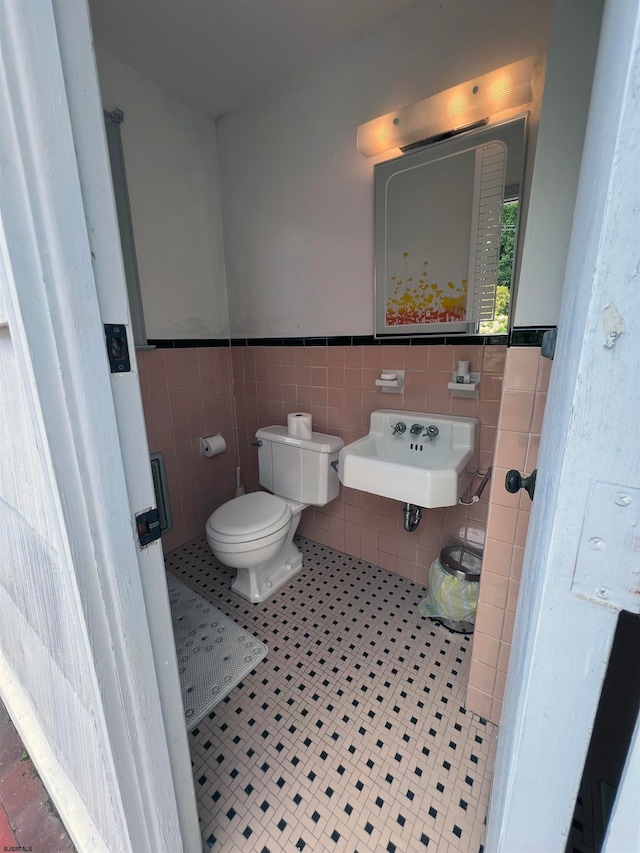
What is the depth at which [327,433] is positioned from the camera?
6.21 ft

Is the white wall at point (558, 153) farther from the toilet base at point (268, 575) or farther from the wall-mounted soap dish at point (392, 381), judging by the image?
the toilet base at point (268, 575)

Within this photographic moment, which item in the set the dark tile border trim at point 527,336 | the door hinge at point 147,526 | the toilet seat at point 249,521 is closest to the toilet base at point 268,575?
the toilet seat at point 249,521

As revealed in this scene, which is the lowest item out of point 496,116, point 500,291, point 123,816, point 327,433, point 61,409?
point 123,816

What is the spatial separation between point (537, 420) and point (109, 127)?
2028 mm

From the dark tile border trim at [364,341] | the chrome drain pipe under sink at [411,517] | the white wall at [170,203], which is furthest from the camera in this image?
the white wall at [170,203]

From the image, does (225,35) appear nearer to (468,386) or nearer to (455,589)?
(468,386)

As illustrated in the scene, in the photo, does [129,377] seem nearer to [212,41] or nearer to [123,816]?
[123,816]

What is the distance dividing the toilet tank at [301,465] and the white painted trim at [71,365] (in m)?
1.16

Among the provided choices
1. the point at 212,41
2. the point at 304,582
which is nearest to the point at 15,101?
the point at 212,41

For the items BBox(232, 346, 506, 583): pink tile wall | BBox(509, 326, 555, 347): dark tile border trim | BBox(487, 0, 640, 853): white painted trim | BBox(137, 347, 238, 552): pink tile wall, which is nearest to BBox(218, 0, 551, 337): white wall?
BBox(232, 346, 506, 583): pink tile wall

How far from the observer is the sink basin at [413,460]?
3.92ft

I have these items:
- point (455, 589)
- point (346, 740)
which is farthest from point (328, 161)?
point (346, 740)

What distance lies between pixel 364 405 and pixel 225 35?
5.34 ft

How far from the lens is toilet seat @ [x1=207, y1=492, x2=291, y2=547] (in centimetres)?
155
